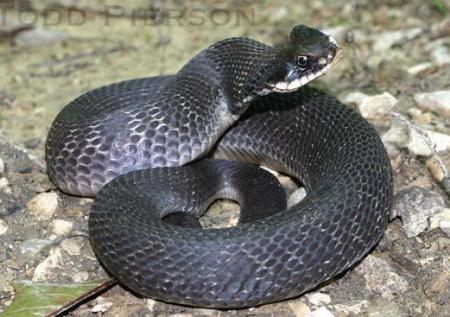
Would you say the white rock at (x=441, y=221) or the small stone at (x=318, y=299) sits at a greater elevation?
the white rock at (x=441, y=221)

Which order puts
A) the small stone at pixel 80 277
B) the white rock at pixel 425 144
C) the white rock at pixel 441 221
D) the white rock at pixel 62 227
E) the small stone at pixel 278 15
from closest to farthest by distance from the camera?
the small stone at pixel 80 277 < the white rock at pixel 441 221 < the white rock at pixel 62 227 < the white rock at pixel 425 144 < the small stone at pixel 278 15

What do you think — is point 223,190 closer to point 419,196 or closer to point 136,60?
point 419,196

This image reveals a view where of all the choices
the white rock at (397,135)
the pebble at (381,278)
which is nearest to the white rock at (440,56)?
the white rock at (397,135)

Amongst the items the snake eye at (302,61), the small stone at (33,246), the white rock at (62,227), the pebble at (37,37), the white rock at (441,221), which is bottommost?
the small stone at (33,246)

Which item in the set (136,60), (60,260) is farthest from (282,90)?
(136,60)

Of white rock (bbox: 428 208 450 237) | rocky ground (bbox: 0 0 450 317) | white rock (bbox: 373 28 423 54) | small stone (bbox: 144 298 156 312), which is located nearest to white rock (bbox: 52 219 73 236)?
rocky ground (bbox: 0 0 450 317)

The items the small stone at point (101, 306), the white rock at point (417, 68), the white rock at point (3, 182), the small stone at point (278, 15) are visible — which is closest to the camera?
the small stone at point (101, 306)

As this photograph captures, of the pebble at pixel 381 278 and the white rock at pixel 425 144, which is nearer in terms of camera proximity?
the pebble at pixel 381 278

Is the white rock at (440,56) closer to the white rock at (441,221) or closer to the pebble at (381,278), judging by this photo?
the white rock at (441,221)
